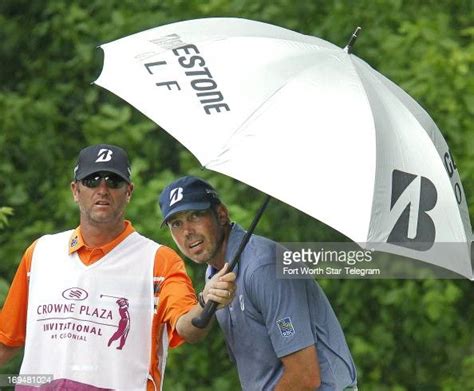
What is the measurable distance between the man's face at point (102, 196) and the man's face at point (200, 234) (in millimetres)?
197

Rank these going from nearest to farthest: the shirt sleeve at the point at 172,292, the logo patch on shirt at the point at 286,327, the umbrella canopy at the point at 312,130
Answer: the umbrella canopy at the point at 312,130, the logo patch on shirt at the point at 286,327, the shirt sleeve at the point at 172,292

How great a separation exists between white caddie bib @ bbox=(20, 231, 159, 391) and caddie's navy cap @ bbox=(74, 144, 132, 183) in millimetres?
269

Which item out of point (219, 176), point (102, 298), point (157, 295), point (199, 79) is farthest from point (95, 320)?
point (219, 176)

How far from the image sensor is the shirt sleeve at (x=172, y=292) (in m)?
5.18

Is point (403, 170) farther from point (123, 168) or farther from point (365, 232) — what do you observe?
point (123, 168)

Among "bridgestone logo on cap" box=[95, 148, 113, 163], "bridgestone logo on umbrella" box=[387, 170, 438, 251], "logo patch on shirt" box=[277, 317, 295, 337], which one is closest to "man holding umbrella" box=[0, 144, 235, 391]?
"bridgestone logo on cap" box=[95, 148, 113, 163]

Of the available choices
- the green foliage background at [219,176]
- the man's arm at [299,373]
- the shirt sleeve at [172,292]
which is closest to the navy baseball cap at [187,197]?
the shirt sleeve at [172,292]

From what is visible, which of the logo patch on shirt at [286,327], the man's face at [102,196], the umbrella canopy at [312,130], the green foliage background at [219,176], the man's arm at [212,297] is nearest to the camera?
the umbrella canopy at [312,130]

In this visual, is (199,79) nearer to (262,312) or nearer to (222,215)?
(222,215)

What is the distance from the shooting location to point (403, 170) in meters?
4.93

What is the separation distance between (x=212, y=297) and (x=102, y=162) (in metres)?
0.67

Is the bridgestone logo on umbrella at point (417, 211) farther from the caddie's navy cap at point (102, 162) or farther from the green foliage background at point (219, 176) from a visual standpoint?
the green foliage background at point (219, 176)

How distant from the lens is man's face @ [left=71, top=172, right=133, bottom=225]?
17.3 feet

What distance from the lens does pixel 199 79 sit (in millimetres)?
5082
